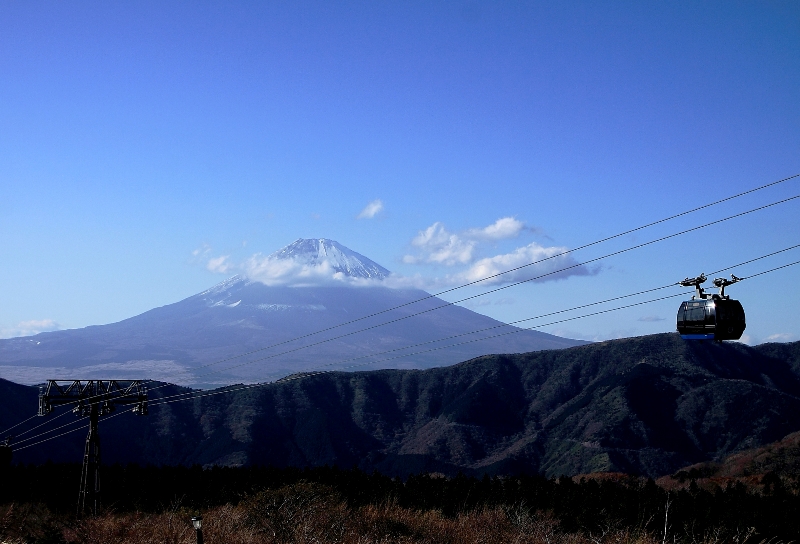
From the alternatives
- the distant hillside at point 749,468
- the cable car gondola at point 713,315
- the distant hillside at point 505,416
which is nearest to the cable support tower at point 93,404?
the cable car gondola at point 713,315

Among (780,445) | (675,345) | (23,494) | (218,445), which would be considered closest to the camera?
(23,494)

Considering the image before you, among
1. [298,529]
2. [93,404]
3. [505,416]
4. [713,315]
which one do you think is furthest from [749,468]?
[298,529]

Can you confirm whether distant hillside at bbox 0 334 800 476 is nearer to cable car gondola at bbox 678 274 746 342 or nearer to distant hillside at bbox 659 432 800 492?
distant hillside at bbox 659 432 800 492

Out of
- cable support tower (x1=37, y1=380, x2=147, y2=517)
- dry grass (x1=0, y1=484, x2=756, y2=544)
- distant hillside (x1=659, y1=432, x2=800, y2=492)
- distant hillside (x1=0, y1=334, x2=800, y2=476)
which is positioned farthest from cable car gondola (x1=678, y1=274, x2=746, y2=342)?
distant hillside (x1=0, y1=334, x2=800, y2=476)

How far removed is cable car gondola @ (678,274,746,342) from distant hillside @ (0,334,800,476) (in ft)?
335

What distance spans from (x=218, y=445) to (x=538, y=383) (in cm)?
7258

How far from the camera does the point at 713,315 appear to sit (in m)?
23.9

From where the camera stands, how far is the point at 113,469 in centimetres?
8281

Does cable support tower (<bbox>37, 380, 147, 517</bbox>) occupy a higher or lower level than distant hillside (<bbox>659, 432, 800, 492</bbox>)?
higher

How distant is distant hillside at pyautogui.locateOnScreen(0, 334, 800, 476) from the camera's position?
132375mm

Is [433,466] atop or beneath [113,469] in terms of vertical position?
beneath

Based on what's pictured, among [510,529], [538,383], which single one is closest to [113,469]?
[510,529]

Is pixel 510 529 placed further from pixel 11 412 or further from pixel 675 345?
pixel 675 345

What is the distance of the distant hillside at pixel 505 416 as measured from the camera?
434ft
